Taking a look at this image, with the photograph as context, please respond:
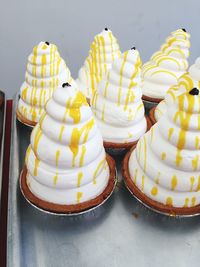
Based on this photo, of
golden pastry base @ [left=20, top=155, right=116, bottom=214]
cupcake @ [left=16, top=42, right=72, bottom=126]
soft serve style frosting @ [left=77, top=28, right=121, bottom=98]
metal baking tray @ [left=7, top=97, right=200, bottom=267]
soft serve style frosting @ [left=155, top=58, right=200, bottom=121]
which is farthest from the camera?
soft serve style frosting @ [left=77, top=28, right=121, bottom=98]

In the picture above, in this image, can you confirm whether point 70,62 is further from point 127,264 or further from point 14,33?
point 127,264

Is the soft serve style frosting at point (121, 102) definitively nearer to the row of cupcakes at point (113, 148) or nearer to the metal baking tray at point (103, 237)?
the row of cupcakes at point (113, 148)

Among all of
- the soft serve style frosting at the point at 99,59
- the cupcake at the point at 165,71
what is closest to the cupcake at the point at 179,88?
the cupcake at the point at 165,71

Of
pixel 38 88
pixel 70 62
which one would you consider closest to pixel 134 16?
pixel 70 62

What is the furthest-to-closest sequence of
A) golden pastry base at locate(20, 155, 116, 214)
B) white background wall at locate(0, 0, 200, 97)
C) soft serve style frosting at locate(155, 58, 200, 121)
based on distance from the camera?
white background wall at locate(0, 0, 200, 97)
soft serve style frosting at locate(155, 58, 200, 121)
golden pastry base at locate(20, 155, 116, 214)

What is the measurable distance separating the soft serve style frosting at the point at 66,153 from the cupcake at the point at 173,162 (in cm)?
19

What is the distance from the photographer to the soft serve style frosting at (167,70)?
2.01 m

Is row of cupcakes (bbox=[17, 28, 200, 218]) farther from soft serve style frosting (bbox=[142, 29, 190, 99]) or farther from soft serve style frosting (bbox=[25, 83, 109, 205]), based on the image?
soft serve style frosting (bbox=[142, 29, 190, 99])

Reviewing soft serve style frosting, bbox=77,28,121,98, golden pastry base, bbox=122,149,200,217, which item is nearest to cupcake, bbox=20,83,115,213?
golden pastry base, bbox=122,149,200,217

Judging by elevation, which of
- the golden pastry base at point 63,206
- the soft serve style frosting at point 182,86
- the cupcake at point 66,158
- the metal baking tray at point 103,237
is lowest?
the metal baking tray at point 103,237

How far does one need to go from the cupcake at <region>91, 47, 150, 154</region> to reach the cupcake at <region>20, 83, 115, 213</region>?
28cm

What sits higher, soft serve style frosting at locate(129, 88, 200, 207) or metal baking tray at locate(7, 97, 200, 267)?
soft serve style frosting at locate(129, 88, 200, 207)

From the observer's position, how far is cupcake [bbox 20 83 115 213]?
1193 mm

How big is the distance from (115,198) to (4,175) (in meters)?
0.80
